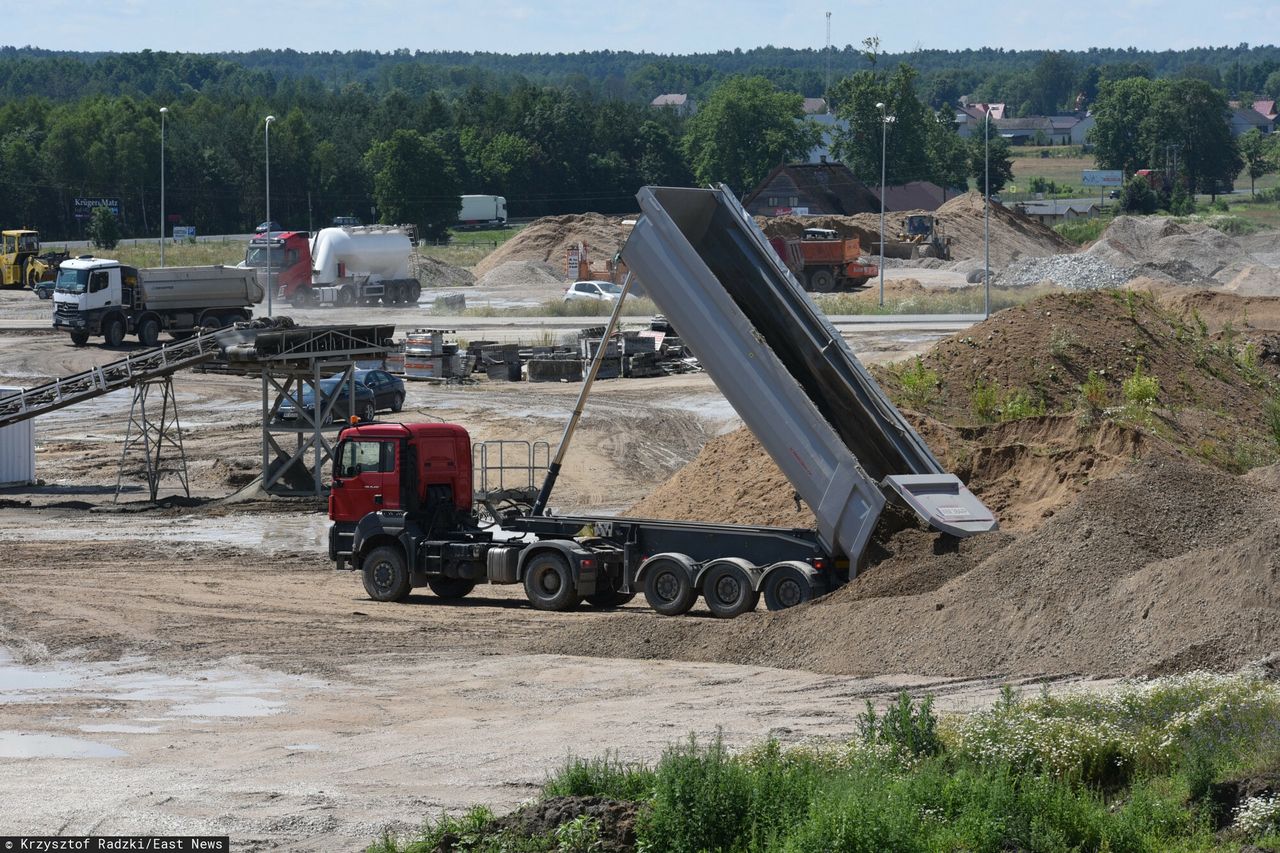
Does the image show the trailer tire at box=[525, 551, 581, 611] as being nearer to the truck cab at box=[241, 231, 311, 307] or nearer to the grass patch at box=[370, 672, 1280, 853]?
the grass patch at box=[370, 672, 1280, 853]

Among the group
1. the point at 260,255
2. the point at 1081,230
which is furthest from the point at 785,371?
the point at 1081,230

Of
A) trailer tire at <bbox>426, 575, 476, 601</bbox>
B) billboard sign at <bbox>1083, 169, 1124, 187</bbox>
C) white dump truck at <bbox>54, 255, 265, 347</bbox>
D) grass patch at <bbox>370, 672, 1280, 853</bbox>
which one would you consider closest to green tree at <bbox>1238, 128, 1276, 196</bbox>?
billboard sign at <bbox>1083, 169, 1124, 187</bbox>

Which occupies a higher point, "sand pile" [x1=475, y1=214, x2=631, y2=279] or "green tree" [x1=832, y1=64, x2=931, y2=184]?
"green tree" [x1=832, y1=64, x2=931, y2=184]

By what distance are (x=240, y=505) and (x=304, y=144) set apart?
99.2 m

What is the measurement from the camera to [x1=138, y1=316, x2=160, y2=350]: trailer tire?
52.6m

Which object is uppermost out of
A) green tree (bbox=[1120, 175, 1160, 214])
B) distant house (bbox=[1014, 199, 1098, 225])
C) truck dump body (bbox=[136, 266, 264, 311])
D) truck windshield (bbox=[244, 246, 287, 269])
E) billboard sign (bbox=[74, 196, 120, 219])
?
green tree (bbox=[1120, 175, 1160, 214])

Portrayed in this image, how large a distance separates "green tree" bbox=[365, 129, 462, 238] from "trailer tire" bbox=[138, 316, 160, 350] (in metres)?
60.9

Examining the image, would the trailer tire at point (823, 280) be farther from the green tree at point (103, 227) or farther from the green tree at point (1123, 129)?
the green tree at point (1123, 129)

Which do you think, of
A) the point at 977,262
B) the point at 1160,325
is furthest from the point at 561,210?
the point at 1160,325

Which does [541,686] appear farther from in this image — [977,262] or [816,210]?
[816,210]

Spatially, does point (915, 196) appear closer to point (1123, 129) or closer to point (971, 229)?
point (971, 229)

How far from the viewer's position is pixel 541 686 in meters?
16.3

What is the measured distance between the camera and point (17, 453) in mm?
33000

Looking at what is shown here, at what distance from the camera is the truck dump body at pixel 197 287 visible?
2079 inches
